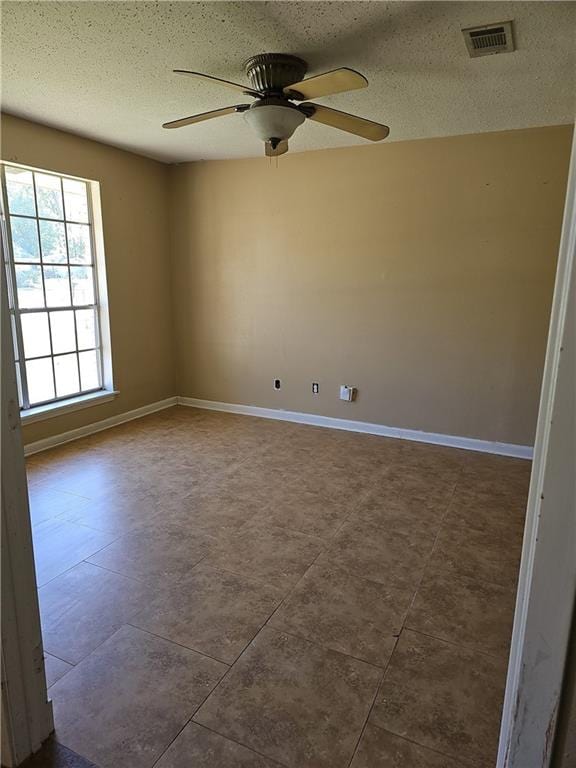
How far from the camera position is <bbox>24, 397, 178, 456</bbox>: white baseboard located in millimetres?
3958

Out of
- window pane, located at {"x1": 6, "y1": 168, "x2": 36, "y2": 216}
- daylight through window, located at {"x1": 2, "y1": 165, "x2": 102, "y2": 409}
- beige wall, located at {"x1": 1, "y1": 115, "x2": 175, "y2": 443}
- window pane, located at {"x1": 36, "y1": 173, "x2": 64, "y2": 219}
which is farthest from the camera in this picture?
beige wall, located at {"x1": 1, "y1": 115, "x2": 175, "y2": 443}

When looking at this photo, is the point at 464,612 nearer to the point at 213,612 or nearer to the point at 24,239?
the point at 213,612

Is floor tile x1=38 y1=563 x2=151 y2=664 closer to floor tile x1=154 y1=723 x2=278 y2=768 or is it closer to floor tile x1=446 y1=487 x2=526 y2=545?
floor tile x1=154 y1=723 x2=278 y2=768

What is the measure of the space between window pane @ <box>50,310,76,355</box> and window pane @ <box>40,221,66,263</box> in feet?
1.59

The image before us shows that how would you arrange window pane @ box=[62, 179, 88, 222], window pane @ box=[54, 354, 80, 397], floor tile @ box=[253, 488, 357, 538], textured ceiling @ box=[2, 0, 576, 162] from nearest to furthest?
textured ceiling @ box=[2, 0, 576, 162] < floor tile @ box=[253, 488, 357, 538] < window pane @ box=[62, 179, 88, 222] < window pane @ box=[54, 354, 80, 397]

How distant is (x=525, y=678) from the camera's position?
30.6 inches

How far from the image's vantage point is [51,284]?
13.2ft

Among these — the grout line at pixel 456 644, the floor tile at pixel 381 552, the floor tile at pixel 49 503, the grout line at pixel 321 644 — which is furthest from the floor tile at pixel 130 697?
the floor tile at pixel 49 503

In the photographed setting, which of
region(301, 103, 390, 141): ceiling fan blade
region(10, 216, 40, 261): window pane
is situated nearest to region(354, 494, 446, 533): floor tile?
region(301, 103, 390, 141): ceiling fan blade

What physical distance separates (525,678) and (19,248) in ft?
13.8

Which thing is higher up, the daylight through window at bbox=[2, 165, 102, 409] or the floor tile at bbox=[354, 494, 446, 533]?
the daylight through window at bbox=[2, 165, 102, 409]

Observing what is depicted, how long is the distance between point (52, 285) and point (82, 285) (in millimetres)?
339

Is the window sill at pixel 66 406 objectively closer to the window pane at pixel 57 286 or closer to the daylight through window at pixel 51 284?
the daylight through window at pixel 51 284

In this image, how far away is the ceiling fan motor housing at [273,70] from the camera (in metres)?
2.41
